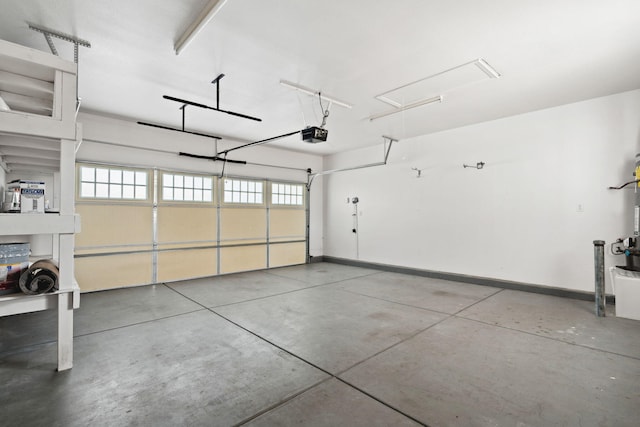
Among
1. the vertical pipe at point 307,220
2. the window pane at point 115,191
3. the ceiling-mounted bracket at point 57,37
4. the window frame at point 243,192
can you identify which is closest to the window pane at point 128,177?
the window pane at point 115,191

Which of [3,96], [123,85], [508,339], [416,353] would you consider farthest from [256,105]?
[508,339]

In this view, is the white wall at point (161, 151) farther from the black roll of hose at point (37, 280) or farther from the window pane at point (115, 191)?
the black roll of hose at point (37, 280)

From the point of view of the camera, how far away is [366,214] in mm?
7738

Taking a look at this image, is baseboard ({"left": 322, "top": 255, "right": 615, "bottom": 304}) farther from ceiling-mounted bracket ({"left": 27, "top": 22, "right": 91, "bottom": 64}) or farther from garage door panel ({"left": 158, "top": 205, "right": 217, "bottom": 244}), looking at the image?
ceiling-mounted bracket ({"left": 27, "top": 22, "right": 91, "bottom": 64})

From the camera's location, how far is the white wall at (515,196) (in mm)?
4473

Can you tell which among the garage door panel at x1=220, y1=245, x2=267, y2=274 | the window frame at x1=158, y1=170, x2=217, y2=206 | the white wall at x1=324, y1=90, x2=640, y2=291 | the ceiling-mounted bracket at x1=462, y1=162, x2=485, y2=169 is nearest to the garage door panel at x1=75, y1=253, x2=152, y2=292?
the window frame at x1=158, y1=170, x2=217, y2=206

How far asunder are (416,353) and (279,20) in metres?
3.45

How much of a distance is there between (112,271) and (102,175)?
1795mm

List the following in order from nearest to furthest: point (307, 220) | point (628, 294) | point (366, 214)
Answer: point (628, 294) → point (366, 214) → point (307, 220)

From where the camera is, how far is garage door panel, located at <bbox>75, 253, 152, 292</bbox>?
5.12m

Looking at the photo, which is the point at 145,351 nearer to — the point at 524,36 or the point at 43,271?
the point at 43,271

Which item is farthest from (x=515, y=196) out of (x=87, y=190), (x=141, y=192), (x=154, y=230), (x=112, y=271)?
(x=87, y=190)

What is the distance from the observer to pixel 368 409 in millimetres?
2018

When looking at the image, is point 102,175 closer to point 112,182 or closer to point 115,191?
point 112,182
